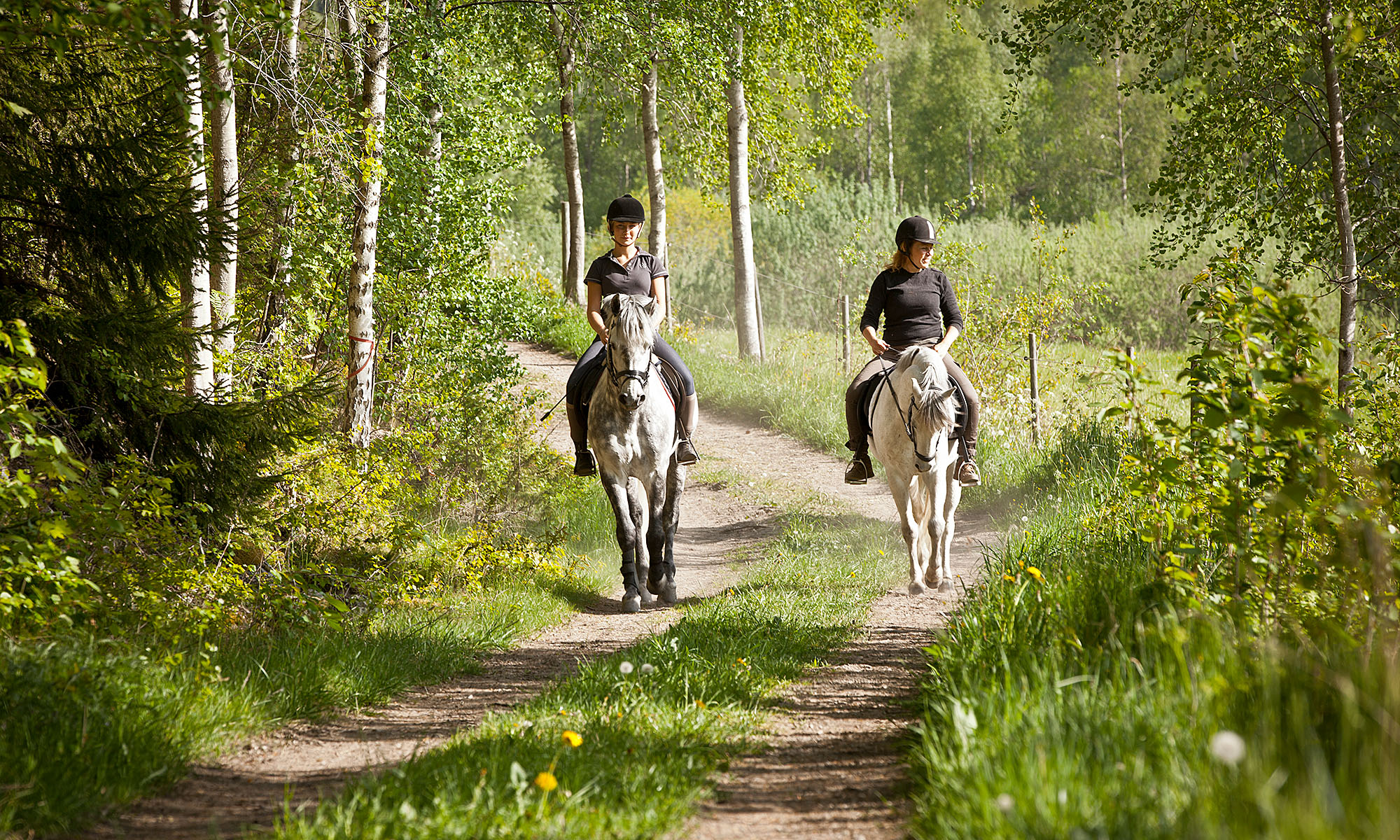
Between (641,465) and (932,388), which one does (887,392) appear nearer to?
Answer: (932,388)

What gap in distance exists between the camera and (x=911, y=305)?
8453mm

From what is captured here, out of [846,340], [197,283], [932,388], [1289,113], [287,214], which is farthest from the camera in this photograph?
[846,340]

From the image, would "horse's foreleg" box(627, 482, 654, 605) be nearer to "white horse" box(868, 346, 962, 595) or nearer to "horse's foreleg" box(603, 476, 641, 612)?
"horse's foreleg" box(603, 476, 641, 612)

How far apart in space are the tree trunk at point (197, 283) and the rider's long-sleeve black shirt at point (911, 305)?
5.14 metres

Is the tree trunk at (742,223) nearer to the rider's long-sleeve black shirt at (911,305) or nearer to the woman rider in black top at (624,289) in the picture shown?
the woman rider in black top at (624,289)

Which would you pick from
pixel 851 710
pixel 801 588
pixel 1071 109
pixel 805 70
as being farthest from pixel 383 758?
pixel 1071 109

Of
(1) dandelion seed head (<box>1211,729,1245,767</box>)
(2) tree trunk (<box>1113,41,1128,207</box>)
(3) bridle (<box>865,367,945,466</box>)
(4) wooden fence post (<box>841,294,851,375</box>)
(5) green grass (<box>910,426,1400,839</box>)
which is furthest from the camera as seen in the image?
(2) tree trunk (<box>1113,41,1128,207</box>)

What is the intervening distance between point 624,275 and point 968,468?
3.44m

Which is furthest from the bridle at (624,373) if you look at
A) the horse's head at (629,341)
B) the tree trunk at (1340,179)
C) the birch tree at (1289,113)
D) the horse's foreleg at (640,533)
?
the tree trunk at (1340,179)

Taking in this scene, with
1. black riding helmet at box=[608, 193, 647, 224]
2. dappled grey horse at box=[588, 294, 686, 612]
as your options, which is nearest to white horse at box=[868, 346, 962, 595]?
dappled grey horse at box=[588, 294, 686, 612]

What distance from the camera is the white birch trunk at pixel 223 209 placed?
614cm

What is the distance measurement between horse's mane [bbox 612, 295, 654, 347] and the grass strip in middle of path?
214 cm

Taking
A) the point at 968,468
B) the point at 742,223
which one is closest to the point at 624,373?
the point at 968,468

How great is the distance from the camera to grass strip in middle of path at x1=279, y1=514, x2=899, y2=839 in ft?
10.5
